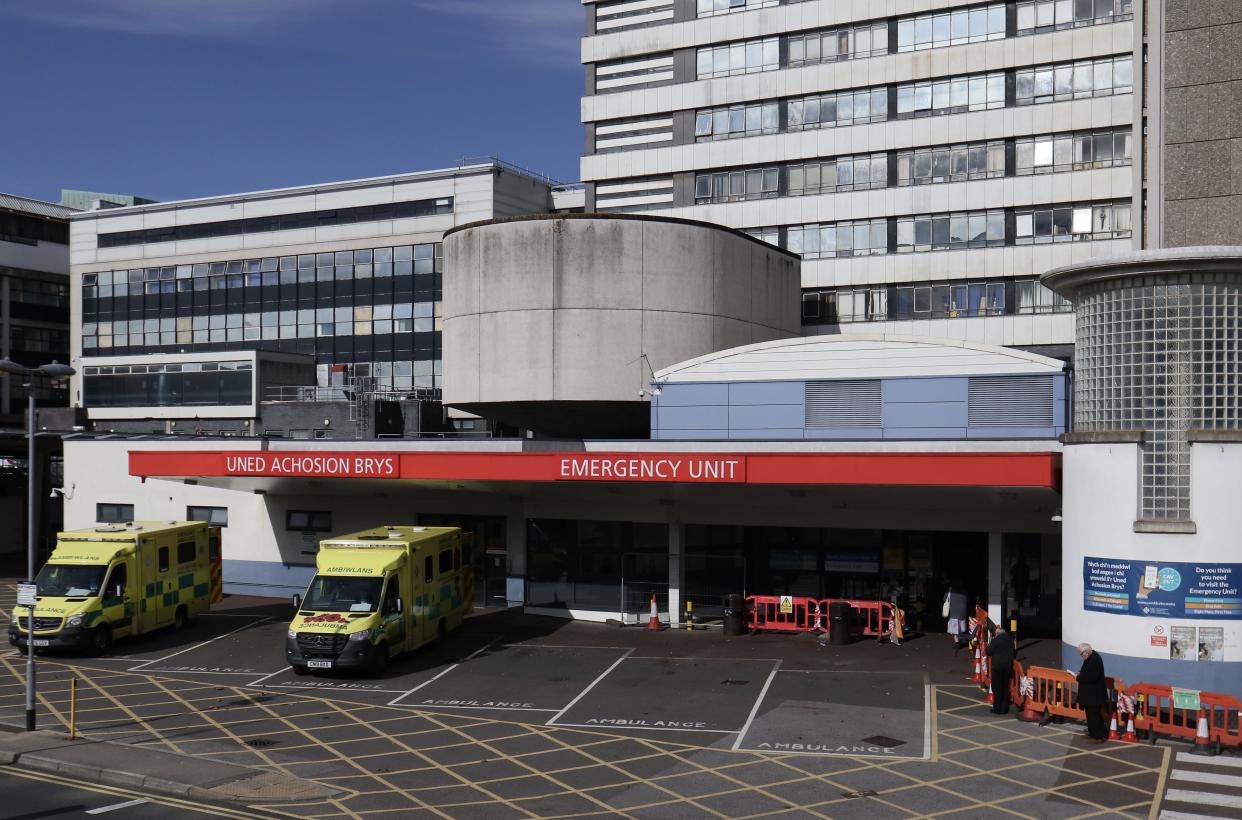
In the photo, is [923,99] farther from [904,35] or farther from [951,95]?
[904,35]

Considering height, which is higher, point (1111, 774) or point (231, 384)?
point (231, 384)

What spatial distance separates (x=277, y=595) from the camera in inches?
1550

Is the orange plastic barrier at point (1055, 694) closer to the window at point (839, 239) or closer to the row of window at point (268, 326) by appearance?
the window at point (839, 239)

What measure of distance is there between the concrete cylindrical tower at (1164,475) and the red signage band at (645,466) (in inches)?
135

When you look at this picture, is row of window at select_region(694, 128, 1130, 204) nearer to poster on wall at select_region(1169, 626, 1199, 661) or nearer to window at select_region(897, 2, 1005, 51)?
window at select_region(897, 2, 1005, 51)

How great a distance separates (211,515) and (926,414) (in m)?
25.5

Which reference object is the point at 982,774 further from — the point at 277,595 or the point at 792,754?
the point at 277,595

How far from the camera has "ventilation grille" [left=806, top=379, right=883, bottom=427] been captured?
30609 mm

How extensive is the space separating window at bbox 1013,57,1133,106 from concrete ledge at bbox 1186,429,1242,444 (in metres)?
25.9

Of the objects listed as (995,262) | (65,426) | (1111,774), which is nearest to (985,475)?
(1111,774)

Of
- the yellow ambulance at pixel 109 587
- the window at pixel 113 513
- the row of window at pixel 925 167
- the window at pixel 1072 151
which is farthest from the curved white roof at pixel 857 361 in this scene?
the window at pixel 113 513

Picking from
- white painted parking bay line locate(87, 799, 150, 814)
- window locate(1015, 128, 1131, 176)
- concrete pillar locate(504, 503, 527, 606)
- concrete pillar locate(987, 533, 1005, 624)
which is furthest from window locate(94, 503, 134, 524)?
window locate(1015, 128, 1131, 176)

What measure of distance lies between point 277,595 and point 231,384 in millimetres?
12236

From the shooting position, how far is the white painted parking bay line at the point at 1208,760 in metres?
18.8
